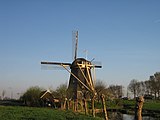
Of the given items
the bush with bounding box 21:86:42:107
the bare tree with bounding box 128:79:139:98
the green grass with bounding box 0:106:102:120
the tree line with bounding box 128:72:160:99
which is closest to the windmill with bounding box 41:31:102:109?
the bush with bounding box 21:86:42:107

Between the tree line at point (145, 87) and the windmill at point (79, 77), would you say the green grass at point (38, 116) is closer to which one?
the windmill at point (79, 77)

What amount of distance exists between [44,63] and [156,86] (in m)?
38.4

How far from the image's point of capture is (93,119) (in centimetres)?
2100

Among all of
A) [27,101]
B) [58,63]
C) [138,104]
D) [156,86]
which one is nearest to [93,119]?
[138,104]

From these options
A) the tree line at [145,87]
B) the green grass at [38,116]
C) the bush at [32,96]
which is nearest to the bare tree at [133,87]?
the tree line at [145,87]

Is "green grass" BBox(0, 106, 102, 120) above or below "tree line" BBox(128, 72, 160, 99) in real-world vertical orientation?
below

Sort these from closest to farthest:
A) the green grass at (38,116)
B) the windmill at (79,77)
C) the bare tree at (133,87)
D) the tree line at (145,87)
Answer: the green grass at (38,116)
the windmill at (79,77)
the tree line at (145,87)
the bare tree at (133,87)

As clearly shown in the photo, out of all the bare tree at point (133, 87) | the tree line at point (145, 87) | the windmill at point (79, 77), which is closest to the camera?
the windmill at point (79, 77)

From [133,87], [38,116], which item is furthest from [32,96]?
[133,87]

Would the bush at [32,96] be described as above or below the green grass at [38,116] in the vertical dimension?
above

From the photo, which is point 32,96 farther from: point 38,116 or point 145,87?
point 145,87

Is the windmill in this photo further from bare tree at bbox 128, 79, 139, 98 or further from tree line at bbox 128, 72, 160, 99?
bare tree at bbox 128, 79, 139, 98

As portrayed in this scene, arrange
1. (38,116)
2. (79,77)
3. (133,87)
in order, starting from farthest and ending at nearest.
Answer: (133,87) < (79,77) < (38,116)

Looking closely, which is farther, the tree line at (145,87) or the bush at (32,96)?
the tree line at (145,87)
